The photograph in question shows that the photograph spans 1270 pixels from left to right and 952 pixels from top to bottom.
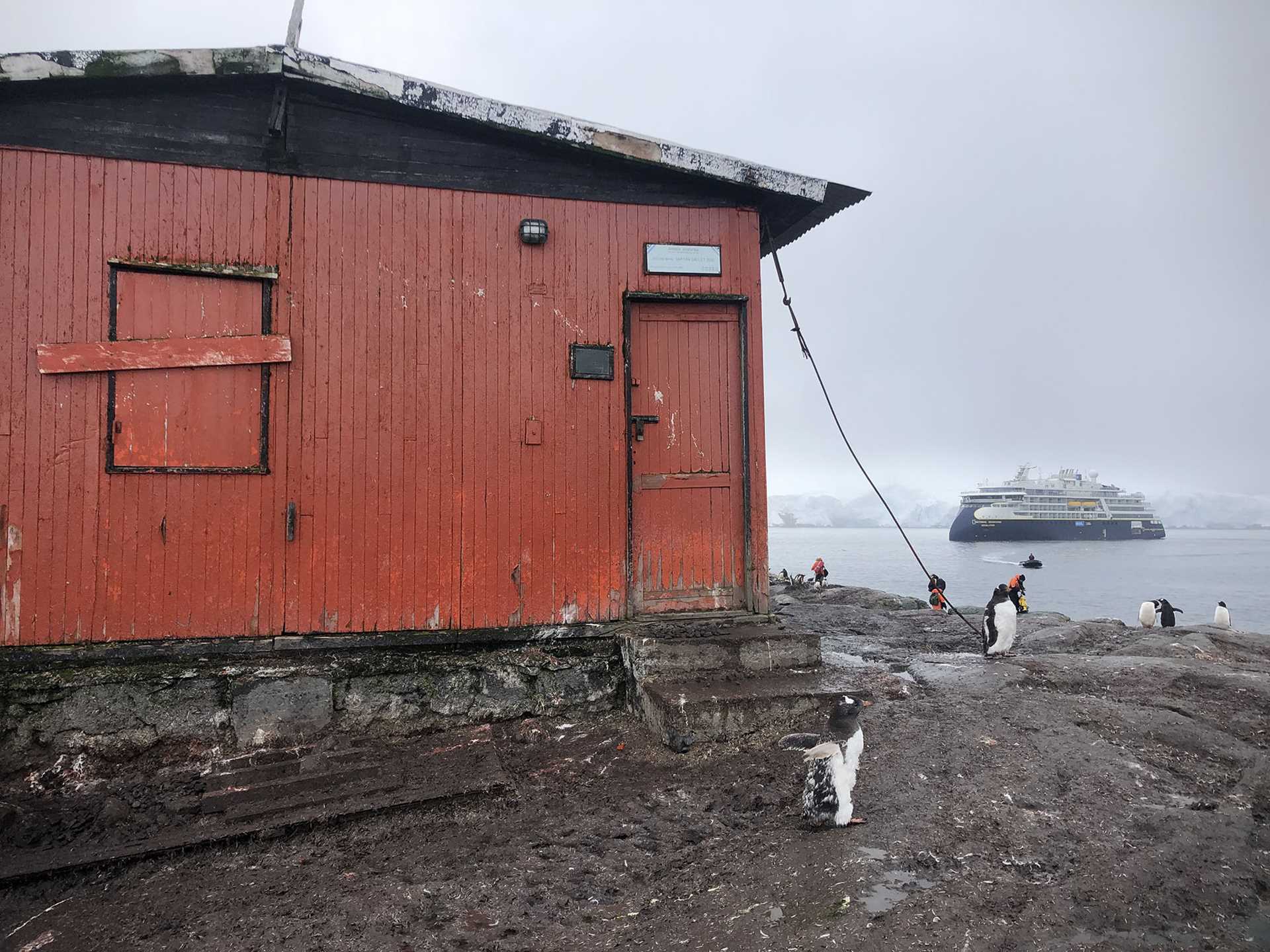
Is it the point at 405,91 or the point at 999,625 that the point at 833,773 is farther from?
the point at 405,91

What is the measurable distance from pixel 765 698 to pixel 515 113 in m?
4.45

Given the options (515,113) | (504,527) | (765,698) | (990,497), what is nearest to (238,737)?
(504,527)

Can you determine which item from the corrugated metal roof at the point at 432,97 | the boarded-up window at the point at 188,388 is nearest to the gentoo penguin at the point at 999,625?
the corrugated metal roof at the point at 432,97

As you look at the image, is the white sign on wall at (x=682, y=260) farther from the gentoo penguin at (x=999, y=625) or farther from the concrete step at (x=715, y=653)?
the gentoo penguin at (x=999, y=625)

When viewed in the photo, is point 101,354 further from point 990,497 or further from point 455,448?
point 990,497

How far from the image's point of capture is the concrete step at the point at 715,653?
473 centimetres

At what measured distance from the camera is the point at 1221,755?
4059 millimetres

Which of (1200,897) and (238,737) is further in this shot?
(238,737)

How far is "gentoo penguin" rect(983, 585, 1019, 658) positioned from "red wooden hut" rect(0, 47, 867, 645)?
2.77 m

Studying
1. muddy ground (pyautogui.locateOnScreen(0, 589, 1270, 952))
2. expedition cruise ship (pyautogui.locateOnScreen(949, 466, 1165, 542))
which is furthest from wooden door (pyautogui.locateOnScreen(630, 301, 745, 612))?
expedition cruise ship (pyautogui.locateOnScreen(949, 466, 1165, 542))

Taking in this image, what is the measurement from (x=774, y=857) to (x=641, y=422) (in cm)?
314

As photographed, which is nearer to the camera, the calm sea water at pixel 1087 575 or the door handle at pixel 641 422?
the door handle at pixel 641 422

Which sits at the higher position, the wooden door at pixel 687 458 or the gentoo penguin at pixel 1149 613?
the wooden door at pixel 687 458

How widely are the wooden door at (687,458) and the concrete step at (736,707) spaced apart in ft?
3.00
